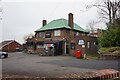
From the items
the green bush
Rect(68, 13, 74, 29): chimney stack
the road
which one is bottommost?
the road

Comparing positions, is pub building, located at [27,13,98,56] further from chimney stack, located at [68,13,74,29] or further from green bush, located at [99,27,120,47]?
green bush, located at [99,27,120,47]

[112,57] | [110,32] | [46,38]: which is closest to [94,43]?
[46,38]

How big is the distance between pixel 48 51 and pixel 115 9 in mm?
15727

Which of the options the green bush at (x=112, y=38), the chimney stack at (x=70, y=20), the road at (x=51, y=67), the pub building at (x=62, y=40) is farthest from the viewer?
the chimney stack at (x=70, y=20)

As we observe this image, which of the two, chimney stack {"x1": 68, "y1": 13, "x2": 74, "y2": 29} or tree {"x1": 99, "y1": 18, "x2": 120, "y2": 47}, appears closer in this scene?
tree {"x1": 99, "y1": 18, "x2": 120, "y2": 47}

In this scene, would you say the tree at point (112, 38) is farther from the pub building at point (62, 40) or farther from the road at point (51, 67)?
the pub building at point (62, 40)

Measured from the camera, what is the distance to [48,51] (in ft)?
141

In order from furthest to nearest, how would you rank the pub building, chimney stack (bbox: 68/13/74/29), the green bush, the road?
chimney stack (bbox: 68/13/74/29) < the pub building < the green bush < the road

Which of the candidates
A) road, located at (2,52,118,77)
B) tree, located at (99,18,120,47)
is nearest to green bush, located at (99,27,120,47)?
tree, located at (99,18,120,47)

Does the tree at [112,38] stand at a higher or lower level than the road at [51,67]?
higher

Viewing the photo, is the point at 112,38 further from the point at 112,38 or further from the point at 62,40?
the point at 62,40

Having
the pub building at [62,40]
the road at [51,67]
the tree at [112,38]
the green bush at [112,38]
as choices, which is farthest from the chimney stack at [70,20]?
the road at [51,67]

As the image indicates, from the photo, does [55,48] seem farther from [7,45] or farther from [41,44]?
[7,45]

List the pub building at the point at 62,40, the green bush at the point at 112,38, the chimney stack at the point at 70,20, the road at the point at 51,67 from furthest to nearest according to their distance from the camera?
the chimney stack at the point at 70,20, the pub building at the point at 62,40, the green bush at the point at 112,38, the road at the point at 51,67
